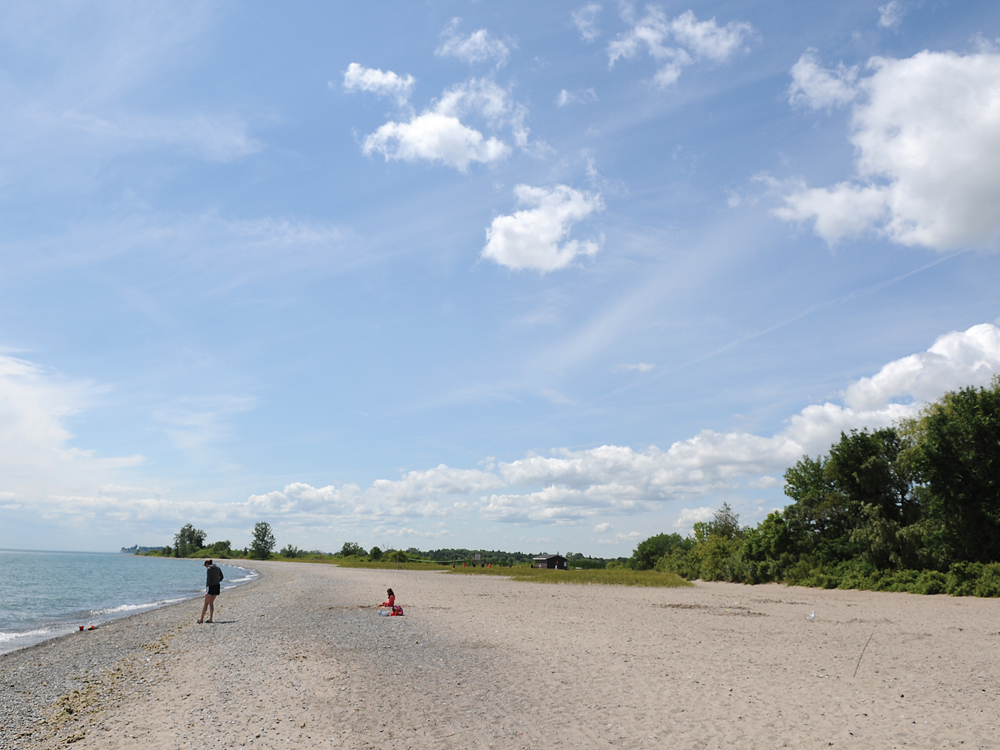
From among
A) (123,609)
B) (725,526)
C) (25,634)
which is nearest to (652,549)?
(725,526)

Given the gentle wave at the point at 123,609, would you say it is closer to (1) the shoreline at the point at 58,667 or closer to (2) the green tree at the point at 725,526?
(1) the shoreline at the point at 58,667

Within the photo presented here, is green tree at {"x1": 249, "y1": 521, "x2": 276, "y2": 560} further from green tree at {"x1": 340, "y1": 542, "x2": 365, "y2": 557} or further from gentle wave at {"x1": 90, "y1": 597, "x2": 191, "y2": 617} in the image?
gentle wave at {"x1": 90, "y1": 597, "x2": 191, "y2": 617}

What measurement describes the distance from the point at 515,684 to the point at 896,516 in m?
43.3

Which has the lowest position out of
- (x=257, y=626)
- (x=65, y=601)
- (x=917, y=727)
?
(x=65, y=601)

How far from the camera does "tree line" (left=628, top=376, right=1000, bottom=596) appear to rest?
33.7m

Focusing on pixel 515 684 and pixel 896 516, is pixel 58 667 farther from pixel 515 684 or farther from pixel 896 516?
pixel 896 516

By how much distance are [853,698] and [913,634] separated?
10.5m

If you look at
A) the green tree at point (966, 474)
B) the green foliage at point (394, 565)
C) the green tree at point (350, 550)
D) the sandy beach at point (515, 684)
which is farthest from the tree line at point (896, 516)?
the green tree at point (350, 550)

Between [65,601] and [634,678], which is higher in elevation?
[634,678]

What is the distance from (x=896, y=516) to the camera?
43.9 metres

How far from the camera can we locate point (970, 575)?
1287 inches

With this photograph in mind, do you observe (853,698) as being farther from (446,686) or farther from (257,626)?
(257,626)

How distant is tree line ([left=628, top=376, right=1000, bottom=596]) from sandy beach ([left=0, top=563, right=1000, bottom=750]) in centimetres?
1420

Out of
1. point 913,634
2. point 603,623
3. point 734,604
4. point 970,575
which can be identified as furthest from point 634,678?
point 970,575
